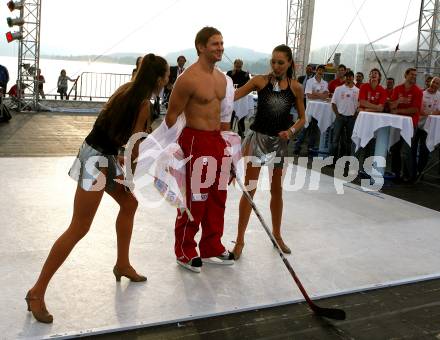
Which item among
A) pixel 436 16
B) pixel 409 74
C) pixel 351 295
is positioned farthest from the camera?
pixel 436 16

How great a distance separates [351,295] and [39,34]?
1096cm

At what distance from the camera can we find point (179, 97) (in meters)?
3.14

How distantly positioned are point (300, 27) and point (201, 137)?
13.1m

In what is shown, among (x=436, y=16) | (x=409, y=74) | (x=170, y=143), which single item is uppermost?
(x=436, y=16)

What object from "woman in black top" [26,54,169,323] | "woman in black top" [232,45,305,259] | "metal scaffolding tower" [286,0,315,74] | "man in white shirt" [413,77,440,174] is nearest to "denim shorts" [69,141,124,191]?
"woman in black top" [26,54,169,323]

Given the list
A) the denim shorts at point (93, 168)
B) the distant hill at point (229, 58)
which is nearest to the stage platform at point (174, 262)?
the denim shorts at point (93, 168)

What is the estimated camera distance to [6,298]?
2717 mm

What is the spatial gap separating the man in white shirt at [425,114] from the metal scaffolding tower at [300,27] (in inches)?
338

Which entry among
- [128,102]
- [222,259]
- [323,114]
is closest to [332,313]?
[222,259]

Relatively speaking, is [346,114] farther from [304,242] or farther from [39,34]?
[39,34]

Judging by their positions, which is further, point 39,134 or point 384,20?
point 384,20

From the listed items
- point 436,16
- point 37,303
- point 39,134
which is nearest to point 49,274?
point 37,303

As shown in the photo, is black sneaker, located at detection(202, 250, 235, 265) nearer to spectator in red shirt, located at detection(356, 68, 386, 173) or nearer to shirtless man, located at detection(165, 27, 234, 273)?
shirtless man, located at detection(165, 27, 234, 273)

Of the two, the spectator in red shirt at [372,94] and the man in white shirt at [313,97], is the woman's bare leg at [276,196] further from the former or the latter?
the man in white shirt at [313,97]
